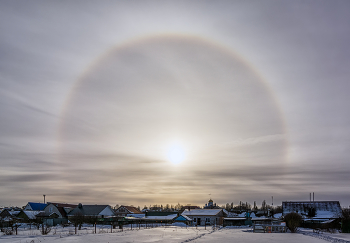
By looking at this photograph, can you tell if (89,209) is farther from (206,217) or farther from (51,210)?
(206,217)

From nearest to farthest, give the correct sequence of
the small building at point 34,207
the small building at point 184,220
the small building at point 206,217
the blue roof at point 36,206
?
the small building at point 184,220
the small building at point 206,217
the small building at point 34,207
the blue roof at point 36,206

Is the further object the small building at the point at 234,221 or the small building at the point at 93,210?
the small building at the point at 93,210

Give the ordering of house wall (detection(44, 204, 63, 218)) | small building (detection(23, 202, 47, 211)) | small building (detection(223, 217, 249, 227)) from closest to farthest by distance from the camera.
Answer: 1. small building (detection(223, 217, 249, 227))
2. house wall (detection(44, 204, 63, 218))
3. small building (detection(23, 202, 47, 211))

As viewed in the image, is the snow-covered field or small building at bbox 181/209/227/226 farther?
small building at bbox 181/209/227/226

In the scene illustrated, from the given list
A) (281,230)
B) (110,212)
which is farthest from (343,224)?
(110,212)

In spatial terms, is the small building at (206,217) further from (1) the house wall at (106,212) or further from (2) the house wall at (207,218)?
(1) the house wall at (106,212)

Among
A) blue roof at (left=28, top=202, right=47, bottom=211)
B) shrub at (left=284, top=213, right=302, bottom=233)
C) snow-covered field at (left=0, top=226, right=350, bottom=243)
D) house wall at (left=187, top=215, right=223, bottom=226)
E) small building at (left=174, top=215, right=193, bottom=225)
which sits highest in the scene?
snow-covered field at (left=0, top=226, right=350, bottom=243)

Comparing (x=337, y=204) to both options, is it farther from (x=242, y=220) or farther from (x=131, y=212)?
(x=131, y=212)

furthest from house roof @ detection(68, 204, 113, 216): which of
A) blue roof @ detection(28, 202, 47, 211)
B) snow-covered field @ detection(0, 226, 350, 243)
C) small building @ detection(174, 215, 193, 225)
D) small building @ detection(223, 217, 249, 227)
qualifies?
snow-covered field @ detection(0, 226, 350, 243)

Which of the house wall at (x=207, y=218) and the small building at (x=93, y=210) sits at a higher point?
the small building at (x=93, y=210)

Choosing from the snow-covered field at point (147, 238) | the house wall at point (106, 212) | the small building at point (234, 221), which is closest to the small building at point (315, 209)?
the small building at point (234, 221)

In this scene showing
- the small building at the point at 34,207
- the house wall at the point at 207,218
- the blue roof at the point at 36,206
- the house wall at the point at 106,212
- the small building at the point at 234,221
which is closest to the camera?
the small building at the point at 234,221

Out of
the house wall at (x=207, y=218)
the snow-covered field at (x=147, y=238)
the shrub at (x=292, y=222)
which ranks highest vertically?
the snow-covered field at (x=147, y=238)

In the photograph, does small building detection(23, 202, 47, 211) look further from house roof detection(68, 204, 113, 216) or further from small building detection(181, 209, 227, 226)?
small building detection(181, 209, 227, 226)
